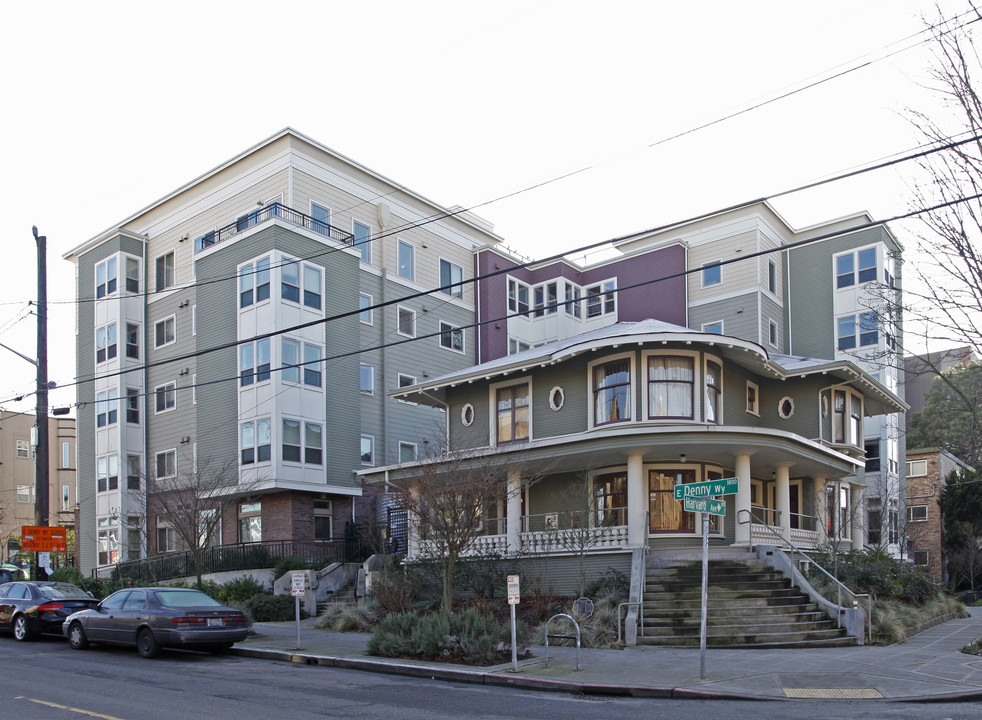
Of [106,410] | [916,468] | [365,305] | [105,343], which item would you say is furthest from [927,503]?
[105,343]

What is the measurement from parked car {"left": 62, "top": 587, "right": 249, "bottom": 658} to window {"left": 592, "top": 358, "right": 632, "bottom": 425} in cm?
1064

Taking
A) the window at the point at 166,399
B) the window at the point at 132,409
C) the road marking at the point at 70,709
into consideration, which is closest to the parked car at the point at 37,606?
the road marking at the point at 70,709

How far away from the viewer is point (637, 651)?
1778cm

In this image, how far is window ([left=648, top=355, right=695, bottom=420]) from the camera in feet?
80.8

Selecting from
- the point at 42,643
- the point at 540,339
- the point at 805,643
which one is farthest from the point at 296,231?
the point at 805,643

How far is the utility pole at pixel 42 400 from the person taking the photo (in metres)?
26.8

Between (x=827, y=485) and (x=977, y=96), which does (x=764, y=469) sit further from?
(x=977, y=96)

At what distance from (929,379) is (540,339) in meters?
34.3

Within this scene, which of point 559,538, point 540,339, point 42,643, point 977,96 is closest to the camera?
point 977,96

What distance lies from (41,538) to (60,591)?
5774 millimetres

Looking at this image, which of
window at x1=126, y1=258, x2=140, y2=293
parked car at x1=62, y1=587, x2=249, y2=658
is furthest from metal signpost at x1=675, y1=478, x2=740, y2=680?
window at x1=126, y1=258, x2=140, y2=293

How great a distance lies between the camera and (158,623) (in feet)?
58.2

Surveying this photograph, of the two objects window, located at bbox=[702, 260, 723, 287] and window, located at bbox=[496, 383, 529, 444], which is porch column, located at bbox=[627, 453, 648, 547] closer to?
window, located at bbox=[496, 383, 529, 444]

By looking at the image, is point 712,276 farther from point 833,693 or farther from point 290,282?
point 833,693
